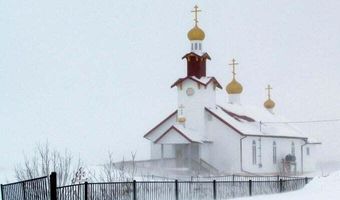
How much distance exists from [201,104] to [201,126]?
163 cm

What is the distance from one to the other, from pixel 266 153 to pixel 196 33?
10.7 metres

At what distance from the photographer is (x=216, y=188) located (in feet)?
85.0

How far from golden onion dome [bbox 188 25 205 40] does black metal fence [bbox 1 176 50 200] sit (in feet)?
110

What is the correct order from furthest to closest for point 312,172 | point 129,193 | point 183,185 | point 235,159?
1. point 312,172
2. point 235,159
3. point 183,185
4. point 129,193

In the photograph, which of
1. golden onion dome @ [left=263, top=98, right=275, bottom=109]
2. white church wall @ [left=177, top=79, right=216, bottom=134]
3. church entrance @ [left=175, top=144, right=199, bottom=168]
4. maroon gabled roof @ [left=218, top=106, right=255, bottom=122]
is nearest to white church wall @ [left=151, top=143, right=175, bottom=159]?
church entrance @ [left=175, top=144, right=199, bottom=168]

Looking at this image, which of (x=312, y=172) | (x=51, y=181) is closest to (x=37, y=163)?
(x=51, y=181)

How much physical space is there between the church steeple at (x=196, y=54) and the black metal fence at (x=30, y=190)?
3322 centimetres

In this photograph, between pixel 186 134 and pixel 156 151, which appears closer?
pixel 186 134

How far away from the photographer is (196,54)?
53.8 metres

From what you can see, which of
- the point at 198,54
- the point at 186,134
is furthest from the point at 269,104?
the point at 186,134

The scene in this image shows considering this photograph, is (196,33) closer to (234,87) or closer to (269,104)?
(234,87)

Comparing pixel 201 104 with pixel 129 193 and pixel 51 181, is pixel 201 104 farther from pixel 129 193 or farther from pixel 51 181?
pixel 51 181

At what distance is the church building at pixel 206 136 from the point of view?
168 ft

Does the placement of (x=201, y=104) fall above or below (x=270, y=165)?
above
